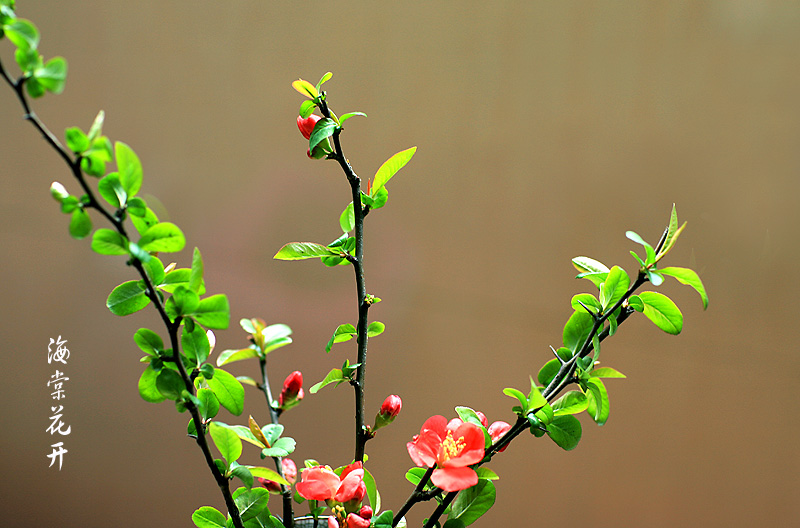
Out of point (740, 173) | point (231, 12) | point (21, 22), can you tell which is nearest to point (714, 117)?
point (740, 173)

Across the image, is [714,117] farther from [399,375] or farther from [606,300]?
[606,300]

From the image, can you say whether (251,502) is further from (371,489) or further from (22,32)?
(22,32)

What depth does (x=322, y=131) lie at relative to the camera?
373 mm

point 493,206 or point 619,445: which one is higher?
point 493,206

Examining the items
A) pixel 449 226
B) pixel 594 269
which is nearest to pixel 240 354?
pixel 594 269

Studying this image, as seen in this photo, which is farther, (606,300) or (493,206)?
(493,206)

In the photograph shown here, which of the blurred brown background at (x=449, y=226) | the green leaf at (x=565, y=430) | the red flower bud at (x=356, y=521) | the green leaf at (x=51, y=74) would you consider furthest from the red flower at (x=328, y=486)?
the blurred brown background at (x=449, y=226)

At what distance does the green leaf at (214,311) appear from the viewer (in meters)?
0.30

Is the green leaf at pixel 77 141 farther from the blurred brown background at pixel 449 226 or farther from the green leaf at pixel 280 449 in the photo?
the blurred brown background at pixel 449 226

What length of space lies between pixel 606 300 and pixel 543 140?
81 centimetres

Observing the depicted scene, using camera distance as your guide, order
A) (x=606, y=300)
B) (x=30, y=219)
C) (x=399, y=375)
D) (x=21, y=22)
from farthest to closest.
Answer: (x=399, y=375), (x=30, y=219), (x=606, y=300), (x=21, y=22)

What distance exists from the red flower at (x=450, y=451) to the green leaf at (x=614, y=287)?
12 centimetres

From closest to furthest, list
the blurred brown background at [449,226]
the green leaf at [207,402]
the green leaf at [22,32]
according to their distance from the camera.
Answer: the green leaf at [22,32] < the green leaf at [207,402] < the blurred brown background at [449,226]

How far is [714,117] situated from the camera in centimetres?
117
